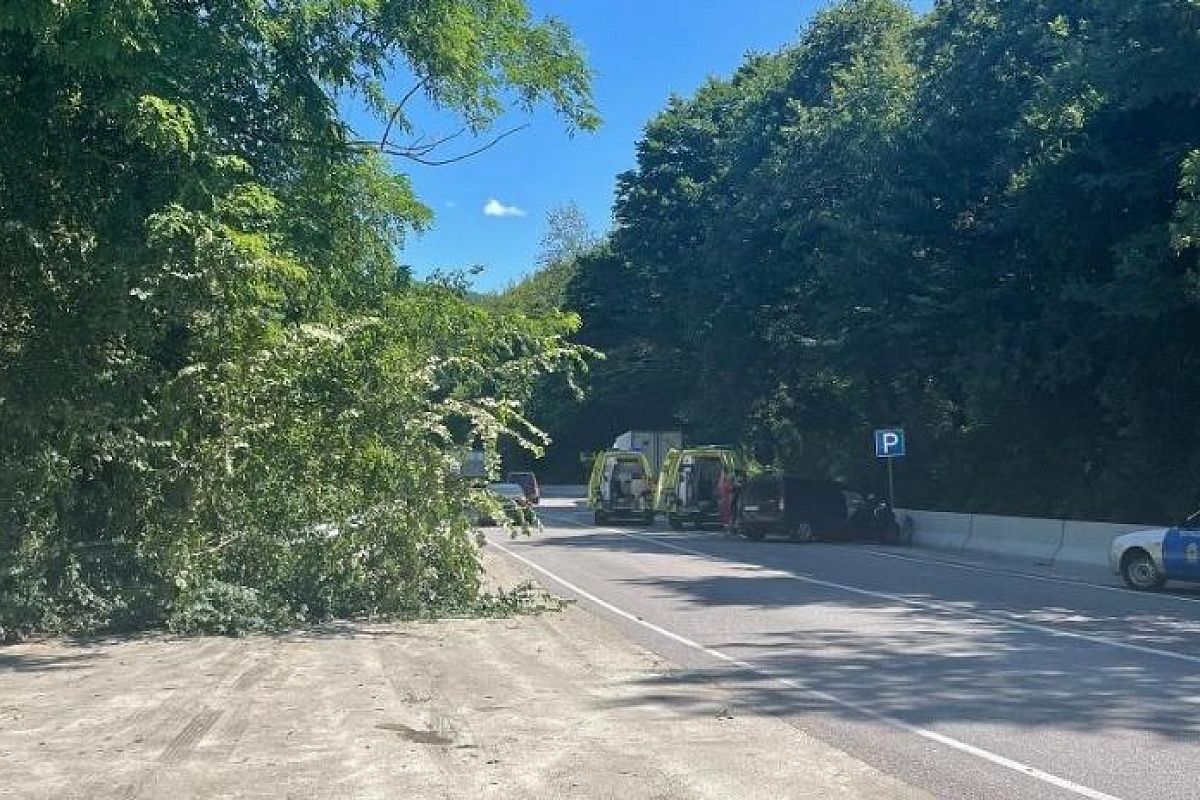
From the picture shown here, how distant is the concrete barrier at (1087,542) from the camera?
24156 millimetres

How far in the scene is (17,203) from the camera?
39.4ft

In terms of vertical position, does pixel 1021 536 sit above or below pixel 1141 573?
above

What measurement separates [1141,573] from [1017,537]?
8383mm

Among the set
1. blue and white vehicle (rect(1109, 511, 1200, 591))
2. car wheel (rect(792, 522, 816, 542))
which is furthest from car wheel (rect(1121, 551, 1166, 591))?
car wheel (rect(792, 522, 816, 542))

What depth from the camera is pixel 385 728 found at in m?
8.42

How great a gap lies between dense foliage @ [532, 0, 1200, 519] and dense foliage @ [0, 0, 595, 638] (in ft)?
40.1

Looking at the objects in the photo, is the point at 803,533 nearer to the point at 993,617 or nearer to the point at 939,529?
the point at 939,529

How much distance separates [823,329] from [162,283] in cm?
2722

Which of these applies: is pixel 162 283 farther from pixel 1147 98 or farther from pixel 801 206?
pixel 801 206

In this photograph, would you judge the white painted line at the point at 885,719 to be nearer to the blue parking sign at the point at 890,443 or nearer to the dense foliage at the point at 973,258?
the dense foliage at the point at 973,258

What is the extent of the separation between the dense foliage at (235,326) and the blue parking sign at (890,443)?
1864 cm

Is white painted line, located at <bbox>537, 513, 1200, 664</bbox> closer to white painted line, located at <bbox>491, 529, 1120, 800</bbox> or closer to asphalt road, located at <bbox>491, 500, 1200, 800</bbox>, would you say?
asphalt road, located at <bbox>491, 500, 1200, 800</bbox>

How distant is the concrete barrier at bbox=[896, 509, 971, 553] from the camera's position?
29.9 metres

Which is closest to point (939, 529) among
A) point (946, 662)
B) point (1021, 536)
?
point (1021, 536)
